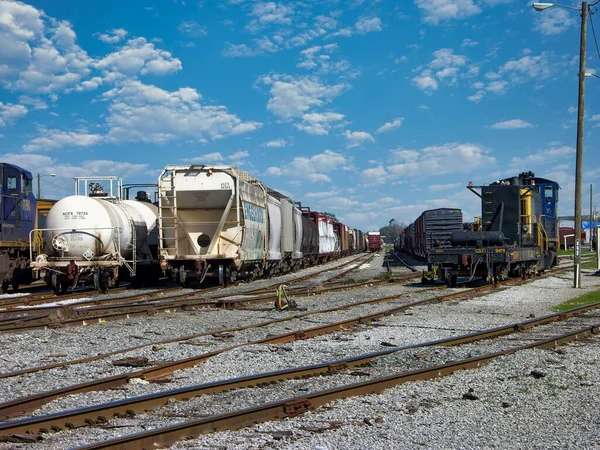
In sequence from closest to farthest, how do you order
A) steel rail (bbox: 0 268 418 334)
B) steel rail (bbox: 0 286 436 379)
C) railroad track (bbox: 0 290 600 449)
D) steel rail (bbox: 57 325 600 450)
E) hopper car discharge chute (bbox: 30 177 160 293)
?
steel rail (bbox: 57 325 600 450) < railroad track (bbox: 0 290 600 449) < steel rail (bbox: 0 286 436 379) < steel rail (bbox: 0 268 418 334) < hopper car discharge chute (bbox: 30 177 160 293)

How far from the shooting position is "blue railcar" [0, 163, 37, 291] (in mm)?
17594

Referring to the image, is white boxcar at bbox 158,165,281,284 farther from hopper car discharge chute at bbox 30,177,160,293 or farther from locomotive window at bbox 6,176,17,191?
locomotive window at bbox 6,176,17,191

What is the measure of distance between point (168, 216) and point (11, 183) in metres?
4.81

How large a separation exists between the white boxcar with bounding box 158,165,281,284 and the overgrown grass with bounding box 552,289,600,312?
911 cm

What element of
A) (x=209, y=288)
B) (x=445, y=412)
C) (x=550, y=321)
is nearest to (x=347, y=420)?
(x=445, y=412)

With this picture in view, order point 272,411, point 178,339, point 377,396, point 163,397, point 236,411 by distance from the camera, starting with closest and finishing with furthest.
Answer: point 236,411, point 272,411, point 163,397, point 377,396, point 178,339

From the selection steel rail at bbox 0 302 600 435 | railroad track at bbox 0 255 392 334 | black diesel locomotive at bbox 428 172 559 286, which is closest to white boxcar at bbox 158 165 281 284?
railroad track at bbox 0 255 392 334

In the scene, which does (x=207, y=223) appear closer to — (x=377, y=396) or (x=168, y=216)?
(x=168, y=216)

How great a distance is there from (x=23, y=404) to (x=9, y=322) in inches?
227

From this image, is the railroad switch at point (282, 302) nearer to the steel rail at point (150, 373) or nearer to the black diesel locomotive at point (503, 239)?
the steel rail at point (150, 373)

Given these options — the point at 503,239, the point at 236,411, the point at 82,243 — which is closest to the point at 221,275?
the point at 82,243

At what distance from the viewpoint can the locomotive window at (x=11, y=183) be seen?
18156mm

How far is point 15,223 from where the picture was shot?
1862cm

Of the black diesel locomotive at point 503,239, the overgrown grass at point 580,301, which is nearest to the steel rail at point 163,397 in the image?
the overgrown grass at point 580,301
